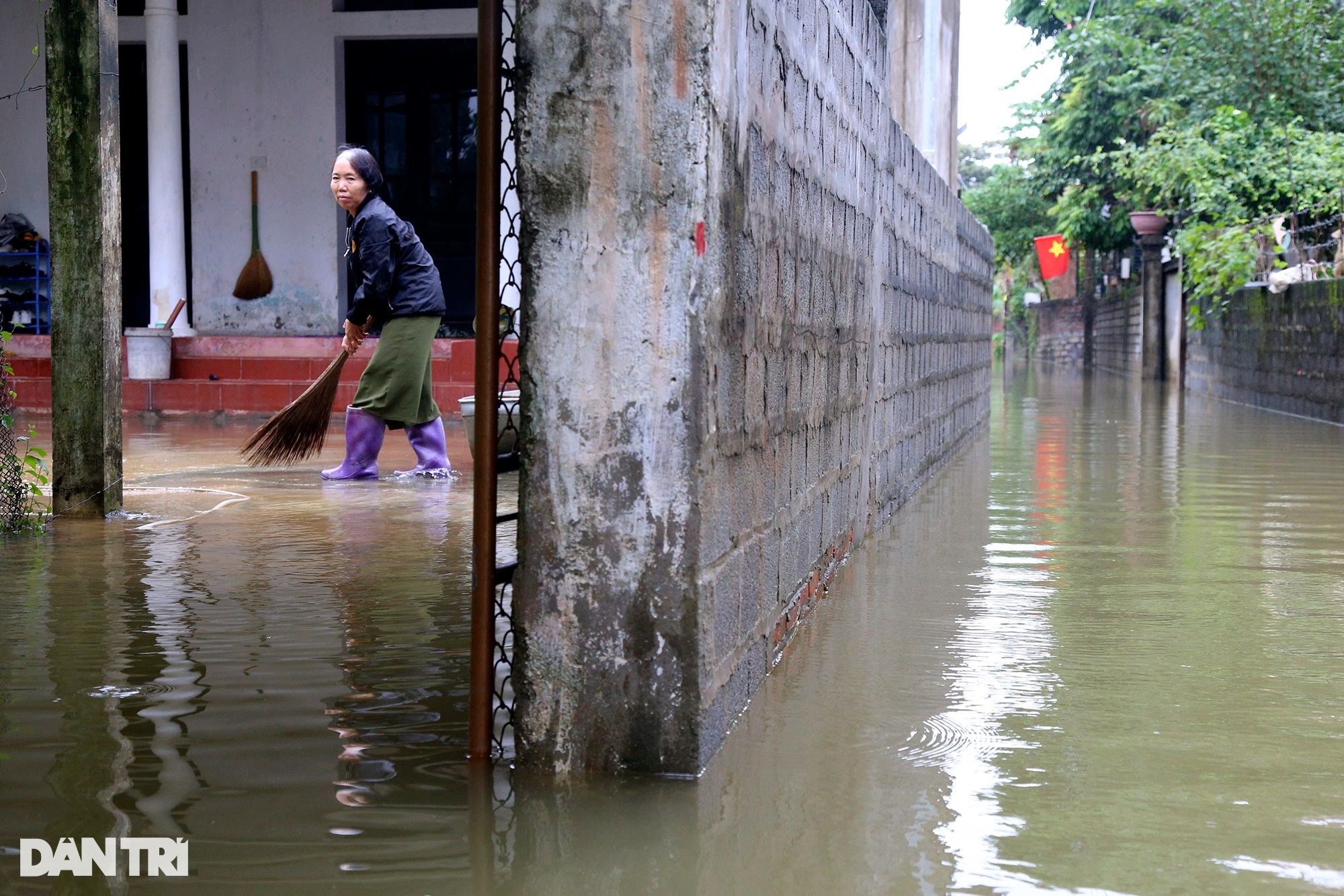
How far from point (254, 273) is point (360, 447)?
5426 millimetres

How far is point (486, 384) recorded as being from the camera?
268cm

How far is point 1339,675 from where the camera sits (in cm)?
343

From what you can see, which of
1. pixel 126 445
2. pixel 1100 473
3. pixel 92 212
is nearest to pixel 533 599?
pixel 92 212

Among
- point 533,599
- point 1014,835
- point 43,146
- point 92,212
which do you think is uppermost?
point 43,146

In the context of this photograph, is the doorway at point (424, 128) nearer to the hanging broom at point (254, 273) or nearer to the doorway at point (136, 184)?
the hanging broom at point (254, 273)

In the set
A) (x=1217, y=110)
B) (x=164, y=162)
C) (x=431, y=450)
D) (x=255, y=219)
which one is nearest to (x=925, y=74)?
(x=255, y=219)

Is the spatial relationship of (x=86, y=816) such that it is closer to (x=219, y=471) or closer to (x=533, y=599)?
(x=533, y=599)

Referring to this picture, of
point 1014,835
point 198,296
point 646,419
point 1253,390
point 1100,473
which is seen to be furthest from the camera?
point 1253,390

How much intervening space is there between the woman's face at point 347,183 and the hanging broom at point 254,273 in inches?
229

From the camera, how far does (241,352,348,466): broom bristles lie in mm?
6547

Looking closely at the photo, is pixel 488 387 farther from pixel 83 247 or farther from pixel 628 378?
pixel 83 247

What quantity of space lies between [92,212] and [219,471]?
215 cm

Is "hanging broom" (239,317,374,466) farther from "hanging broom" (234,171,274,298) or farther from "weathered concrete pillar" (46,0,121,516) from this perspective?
"hanging broom" (234,171,274,298)

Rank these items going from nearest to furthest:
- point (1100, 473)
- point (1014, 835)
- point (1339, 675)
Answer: point (1014, 835)
point (1339, 675)
point (1100, 473)
